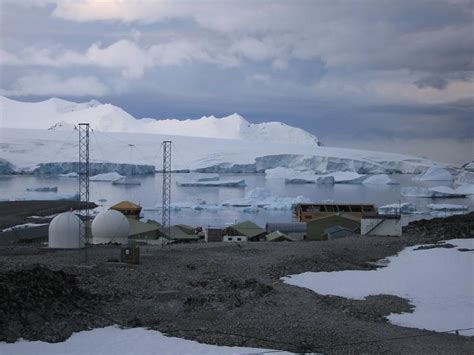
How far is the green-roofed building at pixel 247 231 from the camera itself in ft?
77.0

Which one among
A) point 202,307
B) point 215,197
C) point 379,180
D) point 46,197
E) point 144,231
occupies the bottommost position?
point 215,197

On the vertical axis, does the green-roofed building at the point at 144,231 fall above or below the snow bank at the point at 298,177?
above

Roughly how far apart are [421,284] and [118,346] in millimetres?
7062

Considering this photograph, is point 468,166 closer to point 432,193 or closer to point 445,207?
point 432,193

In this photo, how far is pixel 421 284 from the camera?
1247cm

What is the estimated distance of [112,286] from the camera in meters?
10.2

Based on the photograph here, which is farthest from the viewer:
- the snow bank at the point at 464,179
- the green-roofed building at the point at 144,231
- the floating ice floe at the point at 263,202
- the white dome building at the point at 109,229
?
the snow bank at the point at 464,179

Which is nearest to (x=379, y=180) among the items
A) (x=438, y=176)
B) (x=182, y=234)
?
(x=438, y=176)

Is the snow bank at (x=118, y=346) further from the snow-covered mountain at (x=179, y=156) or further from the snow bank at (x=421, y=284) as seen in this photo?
the snow-covered mountain at (x=179, y=156)

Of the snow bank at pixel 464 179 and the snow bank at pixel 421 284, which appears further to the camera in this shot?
the snow bank at pixel 464 179

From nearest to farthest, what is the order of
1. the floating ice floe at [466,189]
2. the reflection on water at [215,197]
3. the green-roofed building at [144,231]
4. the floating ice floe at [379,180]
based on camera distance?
the green-roofed building at [144,231] → the reflection on water at [215,197] → the floating ice floe at [466,189] → the floating ice floe at [379,180]

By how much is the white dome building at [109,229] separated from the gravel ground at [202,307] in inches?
156

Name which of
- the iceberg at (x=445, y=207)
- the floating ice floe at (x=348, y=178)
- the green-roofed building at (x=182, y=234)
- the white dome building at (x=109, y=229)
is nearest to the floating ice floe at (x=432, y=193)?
the iceberg at (x=445, y=207)

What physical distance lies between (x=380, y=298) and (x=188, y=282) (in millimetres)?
3347
